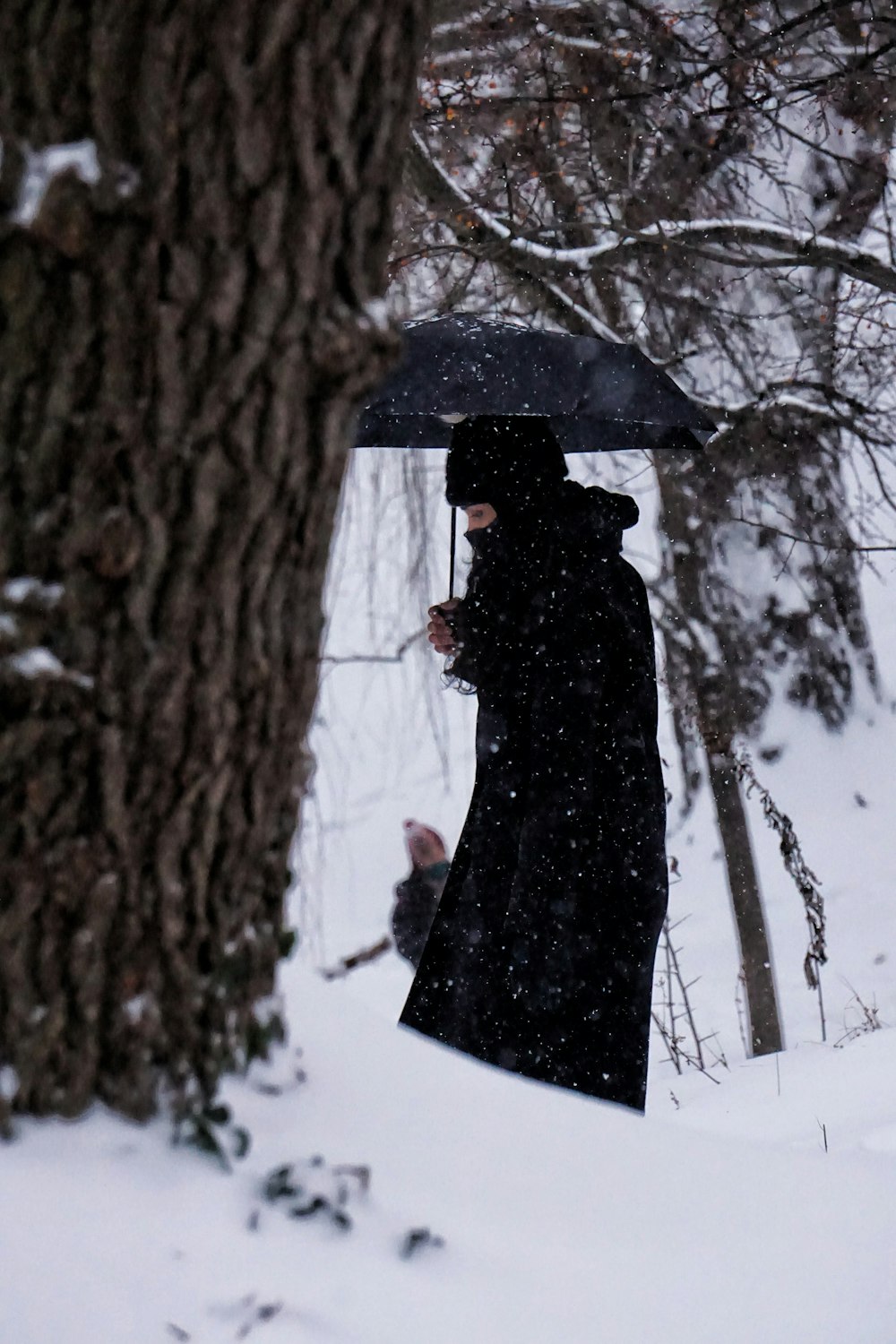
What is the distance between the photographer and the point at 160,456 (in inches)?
44.7

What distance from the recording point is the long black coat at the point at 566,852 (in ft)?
9.11

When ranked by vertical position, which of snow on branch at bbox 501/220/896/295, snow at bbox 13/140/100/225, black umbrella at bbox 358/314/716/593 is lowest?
snow at bbox 13/140/100/225

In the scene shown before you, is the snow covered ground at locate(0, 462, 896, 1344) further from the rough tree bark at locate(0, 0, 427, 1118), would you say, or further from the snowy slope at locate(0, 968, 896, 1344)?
the rough tree bark at locate(0, 0, 427, 1118)

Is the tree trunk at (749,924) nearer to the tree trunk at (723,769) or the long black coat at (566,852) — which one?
the tree trunk at (723,769)

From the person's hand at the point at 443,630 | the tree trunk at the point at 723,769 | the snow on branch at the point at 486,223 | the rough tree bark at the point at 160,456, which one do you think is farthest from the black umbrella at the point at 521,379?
the tree trunk at the point at 723,769

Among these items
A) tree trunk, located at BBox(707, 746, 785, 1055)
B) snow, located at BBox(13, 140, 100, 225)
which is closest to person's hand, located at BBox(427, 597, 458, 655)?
snow, located at BBox(13, 140, 100, 225)

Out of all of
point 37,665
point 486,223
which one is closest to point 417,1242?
point 37,665

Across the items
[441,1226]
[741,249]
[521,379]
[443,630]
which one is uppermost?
[741,249]

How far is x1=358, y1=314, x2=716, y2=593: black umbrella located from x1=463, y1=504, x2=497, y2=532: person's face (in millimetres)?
220

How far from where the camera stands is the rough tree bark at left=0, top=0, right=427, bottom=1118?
1084mm

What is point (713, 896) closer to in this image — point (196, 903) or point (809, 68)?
point (809, 68)

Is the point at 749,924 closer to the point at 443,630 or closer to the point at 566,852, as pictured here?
the point at 566,852

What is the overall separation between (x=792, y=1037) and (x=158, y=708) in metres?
5.49

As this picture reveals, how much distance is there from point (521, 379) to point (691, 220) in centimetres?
258
